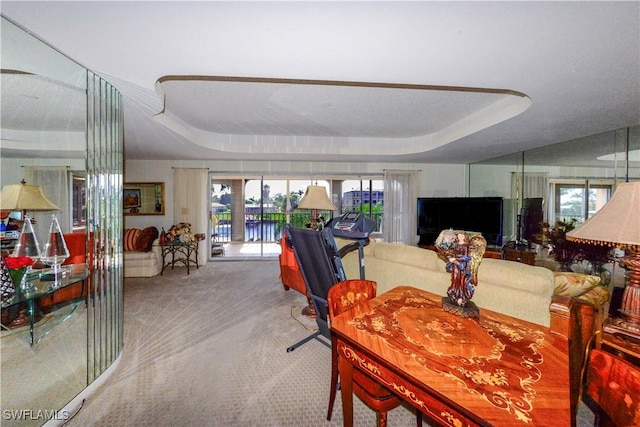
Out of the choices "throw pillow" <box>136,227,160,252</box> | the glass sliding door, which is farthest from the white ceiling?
the glass sliding door

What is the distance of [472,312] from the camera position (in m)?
1.21

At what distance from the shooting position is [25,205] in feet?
5.09

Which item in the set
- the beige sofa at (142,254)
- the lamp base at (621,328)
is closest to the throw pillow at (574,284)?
the lamp base at (621,328)

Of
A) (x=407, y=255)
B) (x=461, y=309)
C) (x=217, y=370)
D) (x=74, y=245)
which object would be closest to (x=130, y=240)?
(x=74, y=245)

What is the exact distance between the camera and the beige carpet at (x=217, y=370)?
1480mm

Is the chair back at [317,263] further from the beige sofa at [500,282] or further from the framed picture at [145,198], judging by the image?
A: the framed picture at [145,198]

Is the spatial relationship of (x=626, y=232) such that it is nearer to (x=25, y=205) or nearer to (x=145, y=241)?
(x=25, y=205)

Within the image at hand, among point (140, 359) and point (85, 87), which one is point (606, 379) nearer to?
point (140, 359)

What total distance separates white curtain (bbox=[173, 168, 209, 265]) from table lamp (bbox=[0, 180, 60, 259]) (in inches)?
130

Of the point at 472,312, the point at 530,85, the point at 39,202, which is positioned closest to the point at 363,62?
the point at 530,85

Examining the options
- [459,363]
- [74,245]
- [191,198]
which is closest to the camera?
[459,363]

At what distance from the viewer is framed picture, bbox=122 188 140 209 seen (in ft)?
16.6

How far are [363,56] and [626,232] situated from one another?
156 cm

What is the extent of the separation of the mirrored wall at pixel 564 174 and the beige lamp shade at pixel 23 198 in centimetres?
576
